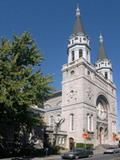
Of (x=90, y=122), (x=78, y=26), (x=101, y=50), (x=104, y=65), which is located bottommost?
(x=90, y=122)

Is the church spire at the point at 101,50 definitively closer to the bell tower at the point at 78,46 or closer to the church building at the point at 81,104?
the church building at the point at 81,104

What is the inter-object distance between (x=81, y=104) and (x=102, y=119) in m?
12.2

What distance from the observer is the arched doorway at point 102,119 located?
67969 mm

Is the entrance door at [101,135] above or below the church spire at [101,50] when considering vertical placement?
below

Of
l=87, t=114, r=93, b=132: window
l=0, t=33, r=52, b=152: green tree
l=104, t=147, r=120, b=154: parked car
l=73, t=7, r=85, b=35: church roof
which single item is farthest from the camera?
l=73, t=7, r=85, b=35: church roof

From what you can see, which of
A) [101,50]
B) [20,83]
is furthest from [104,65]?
[20,83]

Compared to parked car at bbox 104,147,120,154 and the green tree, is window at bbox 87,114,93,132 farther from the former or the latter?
the green tree

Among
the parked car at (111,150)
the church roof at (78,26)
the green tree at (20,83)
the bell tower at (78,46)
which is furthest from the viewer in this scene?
the church roof at (78,26)

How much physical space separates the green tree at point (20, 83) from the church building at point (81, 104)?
Result: 16844mm

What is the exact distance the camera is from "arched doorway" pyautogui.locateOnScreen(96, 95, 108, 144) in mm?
67969

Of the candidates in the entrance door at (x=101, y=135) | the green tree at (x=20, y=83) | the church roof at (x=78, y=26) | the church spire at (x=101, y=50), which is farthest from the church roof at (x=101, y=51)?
the green tree at (x=20, y=83)

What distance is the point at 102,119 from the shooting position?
2761 inches

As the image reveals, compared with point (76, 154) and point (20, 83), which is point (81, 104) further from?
point (20, 83)

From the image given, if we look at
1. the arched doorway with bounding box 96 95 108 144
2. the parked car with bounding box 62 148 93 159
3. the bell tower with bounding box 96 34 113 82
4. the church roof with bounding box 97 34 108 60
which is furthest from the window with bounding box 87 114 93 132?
the church roof with bounding box 97 34 108 60
